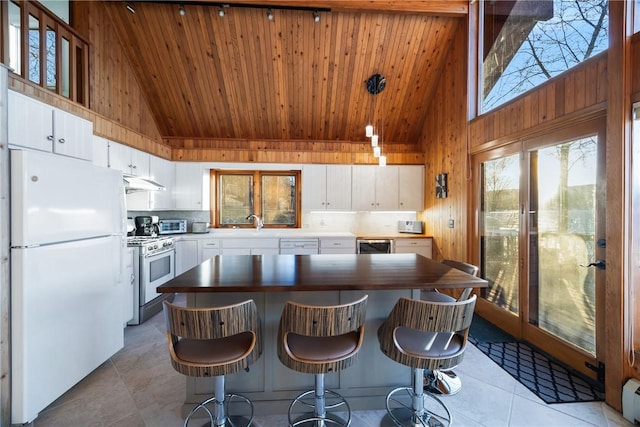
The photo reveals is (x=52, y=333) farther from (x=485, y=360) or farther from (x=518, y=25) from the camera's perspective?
(x=518, y=25)

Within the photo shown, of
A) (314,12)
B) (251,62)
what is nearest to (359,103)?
(314,12)

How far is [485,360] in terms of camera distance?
2.52m

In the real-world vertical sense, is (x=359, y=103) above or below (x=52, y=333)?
above

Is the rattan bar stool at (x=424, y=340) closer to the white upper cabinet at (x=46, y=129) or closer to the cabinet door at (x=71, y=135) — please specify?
the white upper cabinet at (x=46, y=129)

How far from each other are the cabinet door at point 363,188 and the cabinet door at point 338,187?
91 millimetres

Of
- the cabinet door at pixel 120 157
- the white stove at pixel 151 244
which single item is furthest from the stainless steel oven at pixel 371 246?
the cabinet door at pixel 120 157

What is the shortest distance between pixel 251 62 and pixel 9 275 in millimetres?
3571

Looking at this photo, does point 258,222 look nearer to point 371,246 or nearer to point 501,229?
point 371,246

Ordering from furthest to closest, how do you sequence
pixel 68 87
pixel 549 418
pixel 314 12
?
pixel 314 12 → pixel 68 87 → pixel 549 418

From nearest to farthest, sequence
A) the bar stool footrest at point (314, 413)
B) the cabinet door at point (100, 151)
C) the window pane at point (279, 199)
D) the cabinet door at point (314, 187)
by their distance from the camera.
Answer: the bar stool footrest at point (314, 413)
the cabinet door at point (100, 151)
the cabinet door at point (314, 187)
the window pane at point (279, 199)

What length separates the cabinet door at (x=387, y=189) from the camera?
16.2 ft

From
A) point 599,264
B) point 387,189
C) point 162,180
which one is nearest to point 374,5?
point 387,189

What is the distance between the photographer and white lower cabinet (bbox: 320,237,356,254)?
448cm

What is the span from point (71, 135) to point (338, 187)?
11.6ft
